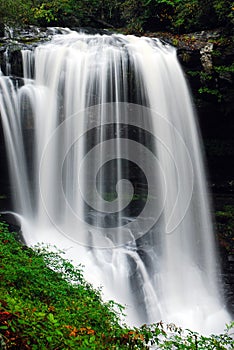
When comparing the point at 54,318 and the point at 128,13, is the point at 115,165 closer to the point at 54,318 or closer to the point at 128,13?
the point at 54,318

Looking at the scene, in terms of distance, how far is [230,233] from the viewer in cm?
885

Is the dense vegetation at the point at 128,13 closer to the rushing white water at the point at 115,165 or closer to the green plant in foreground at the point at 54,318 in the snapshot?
the rushing white water at the point at 115,165

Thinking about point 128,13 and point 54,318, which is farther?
point 128,13

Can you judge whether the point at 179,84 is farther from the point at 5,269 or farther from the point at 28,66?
the point at 5,269

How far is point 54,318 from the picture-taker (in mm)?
2664

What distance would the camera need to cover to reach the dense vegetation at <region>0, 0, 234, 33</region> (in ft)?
34.7

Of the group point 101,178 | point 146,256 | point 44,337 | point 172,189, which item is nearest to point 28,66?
point 101,178

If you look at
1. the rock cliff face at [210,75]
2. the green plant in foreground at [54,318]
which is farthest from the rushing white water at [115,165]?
the green plant in foreground at [54,318]

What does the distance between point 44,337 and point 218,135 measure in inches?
365

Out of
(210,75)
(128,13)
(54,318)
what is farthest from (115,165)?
(128,13)

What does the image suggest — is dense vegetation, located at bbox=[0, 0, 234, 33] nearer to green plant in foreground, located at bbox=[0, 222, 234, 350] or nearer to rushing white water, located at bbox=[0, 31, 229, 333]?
rushing white water, located at bbox=[0, 31, 229, 333]

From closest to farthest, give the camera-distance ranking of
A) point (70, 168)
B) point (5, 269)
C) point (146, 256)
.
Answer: point (5, 269) → point (146, 256) → point (70, 168)

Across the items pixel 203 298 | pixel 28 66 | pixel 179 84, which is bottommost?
pixel 203 298

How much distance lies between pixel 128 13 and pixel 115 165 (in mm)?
9335
